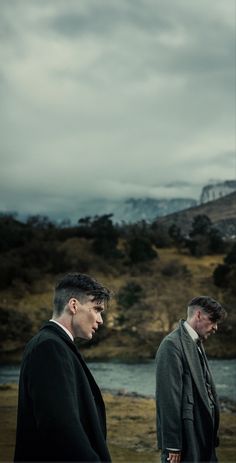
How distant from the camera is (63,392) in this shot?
2.50m

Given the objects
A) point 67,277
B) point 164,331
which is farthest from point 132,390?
point 67,277

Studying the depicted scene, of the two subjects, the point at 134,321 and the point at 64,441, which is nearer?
the point at 64,441

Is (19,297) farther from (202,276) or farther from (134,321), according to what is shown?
(202,276)

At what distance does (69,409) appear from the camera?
8.13ft

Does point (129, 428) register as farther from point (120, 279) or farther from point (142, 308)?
point (120, 279)

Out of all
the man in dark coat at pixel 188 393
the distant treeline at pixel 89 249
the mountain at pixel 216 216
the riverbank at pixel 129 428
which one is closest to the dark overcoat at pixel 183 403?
the man in dark coat at pixel 188 393

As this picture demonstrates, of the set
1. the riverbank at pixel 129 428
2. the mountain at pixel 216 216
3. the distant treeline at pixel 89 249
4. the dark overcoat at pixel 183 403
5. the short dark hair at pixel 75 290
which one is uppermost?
the mountain at pixel 216 216

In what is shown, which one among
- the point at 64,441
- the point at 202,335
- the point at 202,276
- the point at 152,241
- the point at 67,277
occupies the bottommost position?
the point at 64,441

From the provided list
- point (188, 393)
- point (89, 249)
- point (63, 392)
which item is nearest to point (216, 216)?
point (89, 249)

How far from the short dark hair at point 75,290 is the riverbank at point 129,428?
7.17 meters

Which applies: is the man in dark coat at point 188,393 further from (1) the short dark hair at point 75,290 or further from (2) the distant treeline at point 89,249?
(2) the distant treeline at point 89,249

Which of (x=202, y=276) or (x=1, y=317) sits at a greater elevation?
(x=202, y=276)

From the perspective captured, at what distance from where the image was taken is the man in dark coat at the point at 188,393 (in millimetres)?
4074

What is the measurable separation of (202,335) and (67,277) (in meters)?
1.81
